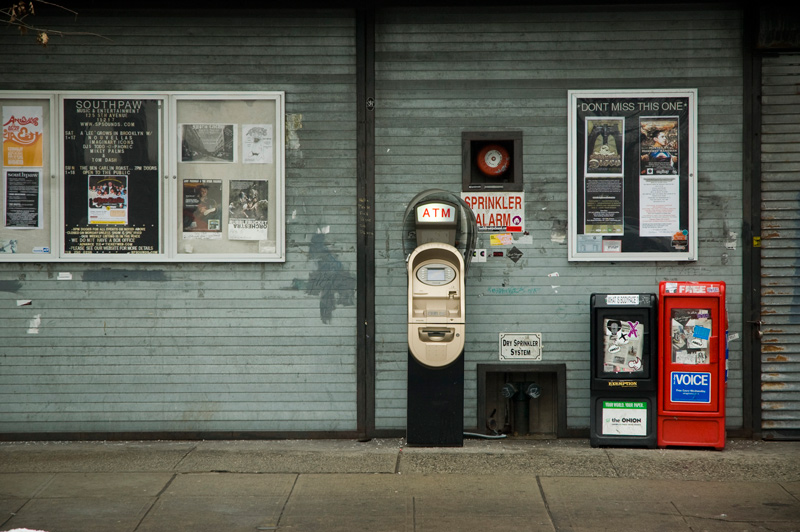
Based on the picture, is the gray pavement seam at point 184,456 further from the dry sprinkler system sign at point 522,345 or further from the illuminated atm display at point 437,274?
the dry sprinkler system sign at point 522,345

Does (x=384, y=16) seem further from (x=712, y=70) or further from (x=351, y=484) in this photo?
(x=351, y=484)

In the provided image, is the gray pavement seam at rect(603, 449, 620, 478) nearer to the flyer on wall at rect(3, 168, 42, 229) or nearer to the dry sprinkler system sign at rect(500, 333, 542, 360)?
the dry sprinkler system sign at rect(500, 333, 542, 360)

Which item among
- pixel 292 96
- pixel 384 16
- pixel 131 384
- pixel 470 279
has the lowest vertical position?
pixel 131 384

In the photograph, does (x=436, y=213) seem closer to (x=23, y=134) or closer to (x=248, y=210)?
(x=248, y=210)

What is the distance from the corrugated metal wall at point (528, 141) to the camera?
23.3ft

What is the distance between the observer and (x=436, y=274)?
261 inches

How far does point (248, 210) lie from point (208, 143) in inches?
27.3

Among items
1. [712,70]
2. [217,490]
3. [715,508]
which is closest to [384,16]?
[712,70]

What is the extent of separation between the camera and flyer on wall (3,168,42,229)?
23.4 feet

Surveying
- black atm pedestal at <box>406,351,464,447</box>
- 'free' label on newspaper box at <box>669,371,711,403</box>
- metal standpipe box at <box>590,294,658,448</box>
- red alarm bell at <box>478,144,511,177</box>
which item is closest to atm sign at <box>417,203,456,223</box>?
red alarm bell at <box>478,144,511,177</box>

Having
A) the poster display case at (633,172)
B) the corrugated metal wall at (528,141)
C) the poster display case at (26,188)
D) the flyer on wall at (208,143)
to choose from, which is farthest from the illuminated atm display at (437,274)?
the poster display case at (26,188)

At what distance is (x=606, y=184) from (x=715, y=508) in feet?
9.53

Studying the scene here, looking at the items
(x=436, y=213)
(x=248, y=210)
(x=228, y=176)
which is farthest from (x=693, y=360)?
(x=228, y=176)

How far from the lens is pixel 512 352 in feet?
23.5
